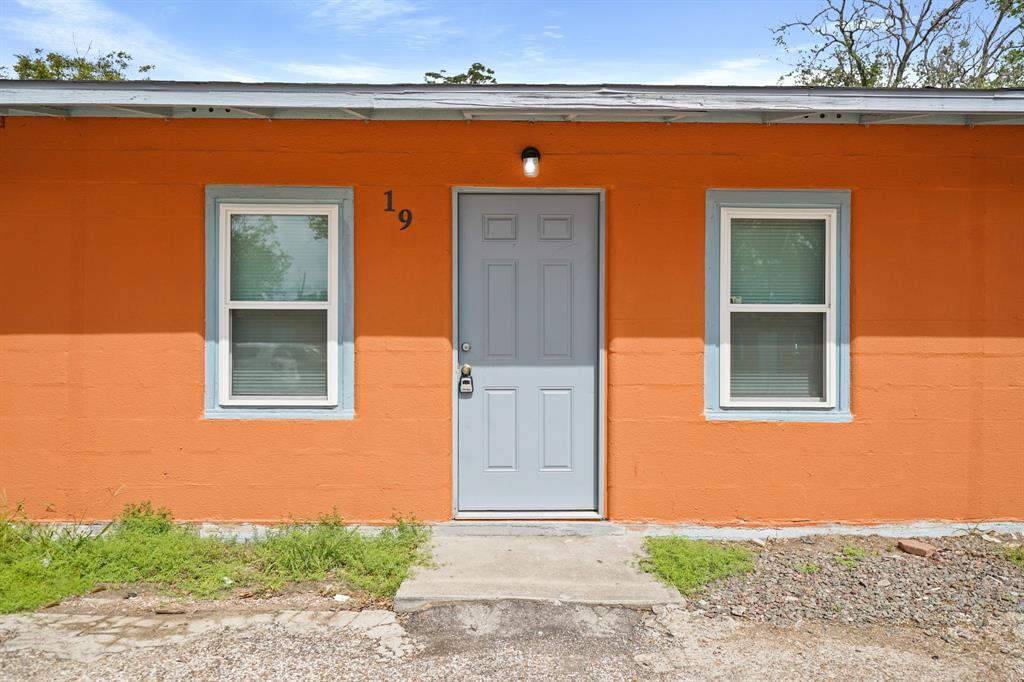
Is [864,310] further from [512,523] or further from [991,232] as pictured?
[512,523]

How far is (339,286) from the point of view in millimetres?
5281

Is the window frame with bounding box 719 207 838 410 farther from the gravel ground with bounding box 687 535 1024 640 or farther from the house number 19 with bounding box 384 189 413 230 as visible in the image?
the house number 19 with bounding box 384 189 413 230

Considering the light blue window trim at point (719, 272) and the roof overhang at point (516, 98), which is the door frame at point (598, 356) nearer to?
the roof overhang at point (516, 98)

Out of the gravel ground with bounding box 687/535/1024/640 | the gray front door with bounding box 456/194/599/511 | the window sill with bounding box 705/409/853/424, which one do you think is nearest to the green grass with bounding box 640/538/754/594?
the gravel ground with bounding box 687/535/1024/640

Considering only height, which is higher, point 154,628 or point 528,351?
point 528,351

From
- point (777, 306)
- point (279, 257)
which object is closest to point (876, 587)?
point (777, 306)

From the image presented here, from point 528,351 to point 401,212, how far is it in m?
1.34

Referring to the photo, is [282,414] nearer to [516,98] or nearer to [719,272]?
[516,98]

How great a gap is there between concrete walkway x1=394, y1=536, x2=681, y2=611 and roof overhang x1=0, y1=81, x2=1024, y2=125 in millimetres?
2865

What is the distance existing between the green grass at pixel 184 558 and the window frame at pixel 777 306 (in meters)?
2.47

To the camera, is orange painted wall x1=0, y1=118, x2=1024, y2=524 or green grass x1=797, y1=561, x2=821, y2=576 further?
orange painted wall x1=0, y1=118, x2=1024, y2=524

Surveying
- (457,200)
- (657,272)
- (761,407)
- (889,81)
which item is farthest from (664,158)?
(889,81)

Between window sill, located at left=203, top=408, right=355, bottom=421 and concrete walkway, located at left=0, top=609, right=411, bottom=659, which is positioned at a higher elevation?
window sill, located at left=203, top=408, right=355, bottom=421

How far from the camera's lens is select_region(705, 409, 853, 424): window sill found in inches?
211
